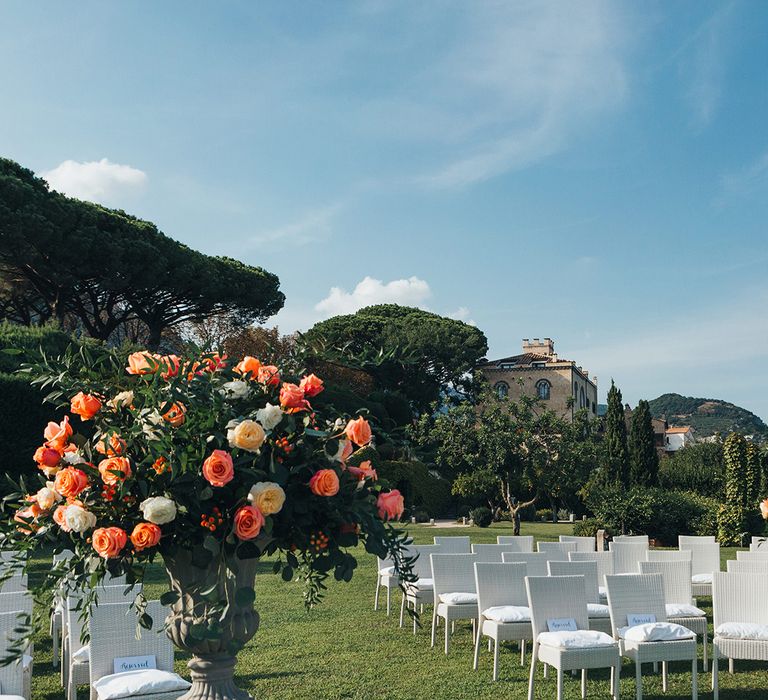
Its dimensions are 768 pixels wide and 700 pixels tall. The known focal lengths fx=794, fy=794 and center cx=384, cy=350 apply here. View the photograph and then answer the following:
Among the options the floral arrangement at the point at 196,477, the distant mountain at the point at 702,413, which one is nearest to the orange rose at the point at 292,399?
the floral arrangement at the point at 196,477

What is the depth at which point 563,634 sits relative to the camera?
6.41 metres

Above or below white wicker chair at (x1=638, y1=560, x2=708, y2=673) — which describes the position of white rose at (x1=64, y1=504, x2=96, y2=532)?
above

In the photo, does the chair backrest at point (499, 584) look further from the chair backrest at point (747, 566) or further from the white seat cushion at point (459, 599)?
the chair backrest at point (747, 566)

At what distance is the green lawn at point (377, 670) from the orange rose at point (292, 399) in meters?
4.71

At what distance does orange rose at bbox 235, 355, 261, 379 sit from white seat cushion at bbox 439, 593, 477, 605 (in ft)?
20.3

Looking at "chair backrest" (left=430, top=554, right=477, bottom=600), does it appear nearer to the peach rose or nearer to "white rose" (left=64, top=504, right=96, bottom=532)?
the peach rose

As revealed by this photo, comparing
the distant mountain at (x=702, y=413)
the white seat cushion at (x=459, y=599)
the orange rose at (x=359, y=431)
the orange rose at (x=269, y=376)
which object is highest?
the distant mountain at (x=702, y=413)

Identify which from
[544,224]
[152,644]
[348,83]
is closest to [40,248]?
[544,224]

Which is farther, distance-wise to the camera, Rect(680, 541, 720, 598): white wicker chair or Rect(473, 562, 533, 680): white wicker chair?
Rect(680, 541, 720, 598): white wicker chair

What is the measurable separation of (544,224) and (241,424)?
43.0 feet

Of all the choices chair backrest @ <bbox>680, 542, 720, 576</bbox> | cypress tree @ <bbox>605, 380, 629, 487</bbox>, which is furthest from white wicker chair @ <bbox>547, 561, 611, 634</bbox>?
cypress tree @ <bbox>605, 380, 629, 487</bbox>

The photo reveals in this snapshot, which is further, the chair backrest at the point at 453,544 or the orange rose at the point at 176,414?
the chair backrest at the point at 453,544

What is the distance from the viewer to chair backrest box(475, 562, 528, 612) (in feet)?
25.5

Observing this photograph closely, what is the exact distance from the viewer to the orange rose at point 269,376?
2725 millimetres
